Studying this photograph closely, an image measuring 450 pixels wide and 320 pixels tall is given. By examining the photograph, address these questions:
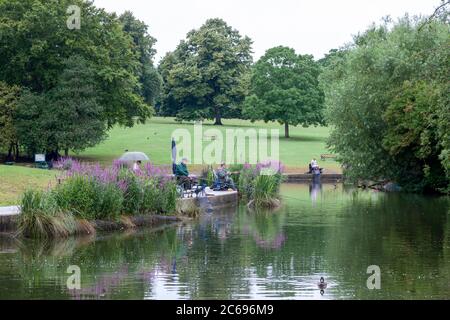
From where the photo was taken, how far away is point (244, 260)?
18547 mm

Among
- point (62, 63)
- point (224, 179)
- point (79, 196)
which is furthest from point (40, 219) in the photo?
point (62, 63)

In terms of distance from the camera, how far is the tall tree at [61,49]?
174 ft

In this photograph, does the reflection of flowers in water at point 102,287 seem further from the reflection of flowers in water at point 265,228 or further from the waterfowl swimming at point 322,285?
the reflection of flowers in water at point 265,228

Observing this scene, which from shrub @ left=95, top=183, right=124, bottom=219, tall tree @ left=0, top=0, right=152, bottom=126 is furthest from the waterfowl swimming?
tall tree @ left=0, top=0, right=152, bottom=126

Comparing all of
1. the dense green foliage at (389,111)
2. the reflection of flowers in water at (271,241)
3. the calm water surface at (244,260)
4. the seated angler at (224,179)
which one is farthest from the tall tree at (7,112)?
the reflection of flowers in water at (271,241)

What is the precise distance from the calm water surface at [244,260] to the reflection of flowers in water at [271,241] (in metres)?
0.03

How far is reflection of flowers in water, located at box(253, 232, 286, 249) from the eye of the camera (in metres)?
21.1

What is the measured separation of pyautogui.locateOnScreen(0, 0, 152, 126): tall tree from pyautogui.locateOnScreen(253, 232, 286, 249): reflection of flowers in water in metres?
32.7

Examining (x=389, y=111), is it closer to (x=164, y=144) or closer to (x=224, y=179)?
(x=224, y=179)

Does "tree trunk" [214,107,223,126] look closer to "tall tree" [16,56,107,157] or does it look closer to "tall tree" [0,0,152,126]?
"tall tree" [0,0,152,126]

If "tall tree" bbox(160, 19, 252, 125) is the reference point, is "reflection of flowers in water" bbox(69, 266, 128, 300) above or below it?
below

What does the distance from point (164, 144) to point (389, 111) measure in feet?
115

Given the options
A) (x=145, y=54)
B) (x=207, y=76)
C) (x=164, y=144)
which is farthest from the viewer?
(x=145, y=54)

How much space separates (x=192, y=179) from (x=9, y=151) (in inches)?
1106
